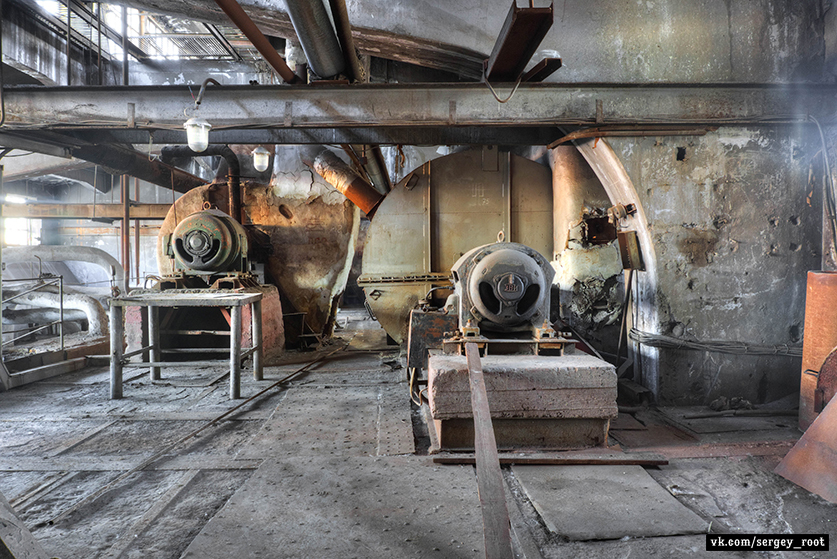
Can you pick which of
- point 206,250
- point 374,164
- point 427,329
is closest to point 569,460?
point 427,329

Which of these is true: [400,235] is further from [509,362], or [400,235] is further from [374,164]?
[509,362]

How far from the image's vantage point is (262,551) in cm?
223

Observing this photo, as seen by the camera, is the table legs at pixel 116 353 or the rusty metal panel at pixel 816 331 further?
the table legs at pixel 116 353

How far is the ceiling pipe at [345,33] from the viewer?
346cm

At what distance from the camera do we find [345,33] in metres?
3.93

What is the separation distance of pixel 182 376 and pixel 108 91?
369cm

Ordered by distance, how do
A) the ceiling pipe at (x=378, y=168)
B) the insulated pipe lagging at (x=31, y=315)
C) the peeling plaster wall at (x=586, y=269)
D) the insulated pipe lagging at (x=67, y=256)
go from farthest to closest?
the insulated pipe lagging at (x=67, y=256) < the insulated pipe lagging at (x=31, y=315) < the ceiling pipe at (x=378, y=168) < the peeling plaster wall at (x=586, y=269)

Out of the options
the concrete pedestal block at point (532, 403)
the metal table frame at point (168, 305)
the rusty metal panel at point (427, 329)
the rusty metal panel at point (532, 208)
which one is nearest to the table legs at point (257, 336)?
the metal table frame at point (168, 305)

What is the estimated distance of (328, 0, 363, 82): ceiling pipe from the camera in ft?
11.3

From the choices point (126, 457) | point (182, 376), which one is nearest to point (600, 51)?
point (126, 457)

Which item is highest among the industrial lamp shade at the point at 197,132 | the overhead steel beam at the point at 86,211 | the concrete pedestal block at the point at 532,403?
the overhead steel beam at the point at 86,211

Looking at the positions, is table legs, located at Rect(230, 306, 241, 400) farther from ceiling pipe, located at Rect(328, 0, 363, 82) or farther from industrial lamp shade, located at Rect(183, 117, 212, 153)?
ceiling pipe, located at Rect(328, 0, 363, 82)

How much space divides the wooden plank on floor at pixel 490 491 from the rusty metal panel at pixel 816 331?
3.41m

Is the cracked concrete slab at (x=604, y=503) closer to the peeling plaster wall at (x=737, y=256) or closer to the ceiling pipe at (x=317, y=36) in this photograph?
the peeling plaster wall at (x=737, y=256)
